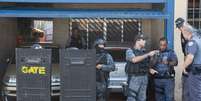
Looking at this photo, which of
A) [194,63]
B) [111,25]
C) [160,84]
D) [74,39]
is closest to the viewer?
[194,63]

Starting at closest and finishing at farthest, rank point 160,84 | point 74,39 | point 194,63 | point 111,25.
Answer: point 194,63
point 160,84
point 74,39
point 111,25

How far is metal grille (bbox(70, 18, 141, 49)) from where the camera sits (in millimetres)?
13695

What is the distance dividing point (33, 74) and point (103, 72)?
132cm

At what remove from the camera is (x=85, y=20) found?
13.8 meters

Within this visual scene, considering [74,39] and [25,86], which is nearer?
[25,86]

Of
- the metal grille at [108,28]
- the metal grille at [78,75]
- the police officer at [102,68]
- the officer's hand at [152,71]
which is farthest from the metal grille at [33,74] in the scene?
the metal grille at [108,28]

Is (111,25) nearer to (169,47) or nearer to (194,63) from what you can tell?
(169,47)

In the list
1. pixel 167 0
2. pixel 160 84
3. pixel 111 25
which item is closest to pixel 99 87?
pixel 160 84

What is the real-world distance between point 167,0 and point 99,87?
102 inches

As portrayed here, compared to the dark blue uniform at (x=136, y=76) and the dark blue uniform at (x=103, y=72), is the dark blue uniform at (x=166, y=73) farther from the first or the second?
the dark blue uniform at (x=103, y=72)

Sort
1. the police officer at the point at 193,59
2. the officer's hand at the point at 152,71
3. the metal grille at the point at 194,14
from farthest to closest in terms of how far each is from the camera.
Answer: the metal grille at the point at 194,14
the officer's hand at the point at 152,71
the police officer at the point at 193,59

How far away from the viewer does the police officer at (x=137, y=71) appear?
30.7 feet

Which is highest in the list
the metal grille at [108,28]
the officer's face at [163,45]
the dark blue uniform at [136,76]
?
the metal grille at [108,28]

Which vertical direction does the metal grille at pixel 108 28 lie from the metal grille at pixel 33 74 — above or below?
above
